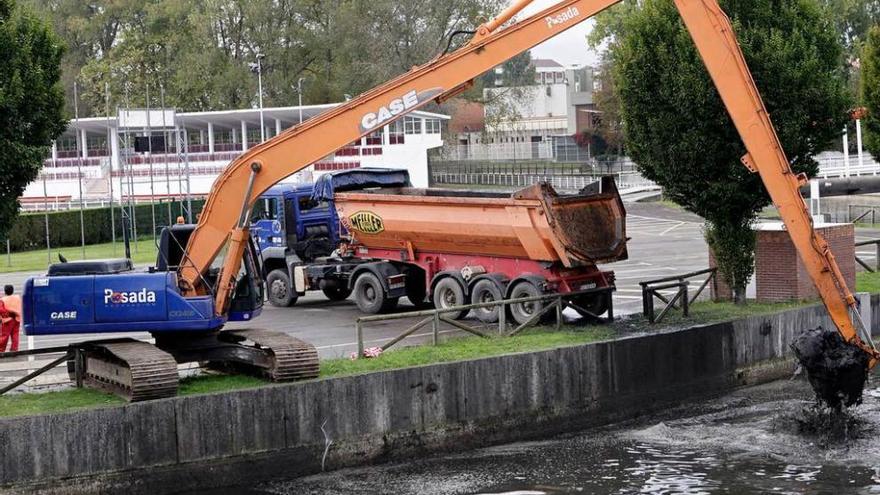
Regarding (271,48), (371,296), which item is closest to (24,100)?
(371,296)

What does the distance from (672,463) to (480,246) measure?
9191 millimetres

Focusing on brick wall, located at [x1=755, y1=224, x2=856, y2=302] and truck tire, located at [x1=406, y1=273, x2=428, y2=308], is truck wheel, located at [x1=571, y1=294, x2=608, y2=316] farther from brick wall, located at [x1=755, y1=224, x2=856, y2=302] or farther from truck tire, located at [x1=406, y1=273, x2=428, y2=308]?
truck tire, located at [x1=406, y1=273, x2=428, y2=308]

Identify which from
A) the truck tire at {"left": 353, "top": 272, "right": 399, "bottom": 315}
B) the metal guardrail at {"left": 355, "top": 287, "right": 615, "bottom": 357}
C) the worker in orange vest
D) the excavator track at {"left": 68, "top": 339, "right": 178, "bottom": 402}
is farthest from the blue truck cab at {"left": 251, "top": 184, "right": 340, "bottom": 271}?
the excavator track at {"left": 68, "top": 339, "right": 178, "bottom": 402}

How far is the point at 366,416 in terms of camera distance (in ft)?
65.2

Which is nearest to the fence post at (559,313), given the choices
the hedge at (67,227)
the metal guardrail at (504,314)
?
the metal guardrail at (504,314)

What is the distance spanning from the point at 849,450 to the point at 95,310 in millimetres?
11539

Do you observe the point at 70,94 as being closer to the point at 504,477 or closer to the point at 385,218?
the point at 385,218

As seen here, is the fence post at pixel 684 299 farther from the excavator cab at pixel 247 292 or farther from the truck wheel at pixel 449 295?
the excavator cab at pixel 247 292

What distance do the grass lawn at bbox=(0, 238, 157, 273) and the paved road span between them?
4.04 metres

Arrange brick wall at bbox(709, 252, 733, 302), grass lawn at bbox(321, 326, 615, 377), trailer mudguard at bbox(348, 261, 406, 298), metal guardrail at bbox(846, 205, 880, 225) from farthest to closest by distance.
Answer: metal guardrail at bbox(846, 205, 880, 225) < trailer mudguard at bbox(348, 261, 406, 298) < brick wall at bbox(709, 252, 733, 302) < grass lawn at bbox(321, 326, 615, 377)

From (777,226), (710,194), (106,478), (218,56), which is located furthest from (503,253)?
(218,56)

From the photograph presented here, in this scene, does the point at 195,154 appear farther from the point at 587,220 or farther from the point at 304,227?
the point at 587,220

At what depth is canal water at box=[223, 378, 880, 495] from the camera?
1819 cm

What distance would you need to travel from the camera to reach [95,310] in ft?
62.3
